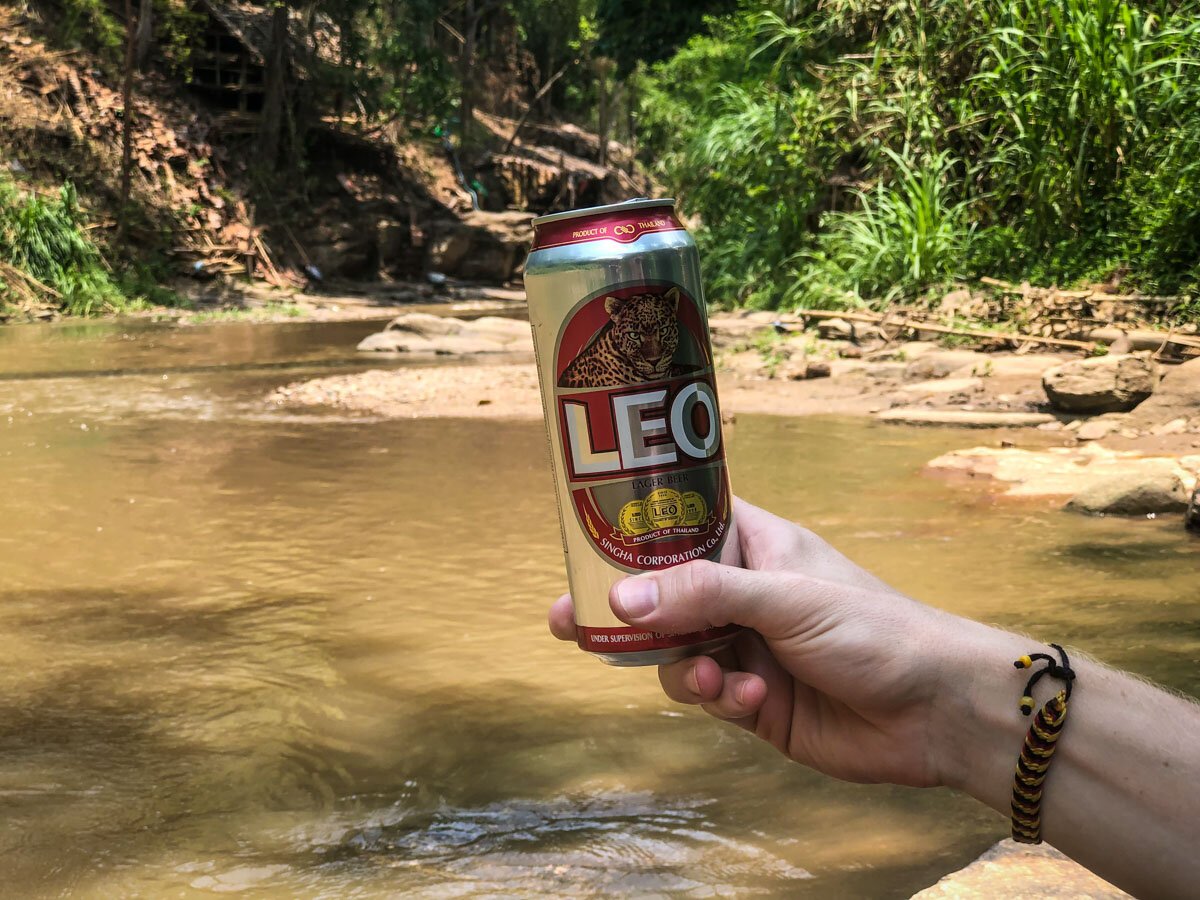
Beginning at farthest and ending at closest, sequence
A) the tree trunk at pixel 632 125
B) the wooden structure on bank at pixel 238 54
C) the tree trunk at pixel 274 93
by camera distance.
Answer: the tree trunk at pixel 632 125, the wooden structure on bank at pixel 238 54, the tree trunk at pixel 274 93

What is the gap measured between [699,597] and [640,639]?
92 millimetres

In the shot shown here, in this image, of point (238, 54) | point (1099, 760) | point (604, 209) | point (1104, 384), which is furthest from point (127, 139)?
point (1099, 760)

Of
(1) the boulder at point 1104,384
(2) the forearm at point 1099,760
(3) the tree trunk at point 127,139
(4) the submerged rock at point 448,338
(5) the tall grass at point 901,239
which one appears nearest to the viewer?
(2) the forearm at point 1099,760

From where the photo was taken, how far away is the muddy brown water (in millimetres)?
1935

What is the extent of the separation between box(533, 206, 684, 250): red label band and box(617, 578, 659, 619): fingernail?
351 millimetres

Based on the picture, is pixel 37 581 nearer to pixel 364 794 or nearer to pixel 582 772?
pixel 364 794

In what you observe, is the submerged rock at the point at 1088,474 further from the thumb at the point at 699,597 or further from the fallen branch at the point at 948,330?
the thumb at the point at 699,597

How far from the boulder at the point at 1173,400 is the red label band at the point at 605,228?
459 cm

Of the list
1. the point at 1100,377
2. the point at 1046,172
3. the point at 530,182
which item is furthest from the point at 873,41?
the point at 530,182

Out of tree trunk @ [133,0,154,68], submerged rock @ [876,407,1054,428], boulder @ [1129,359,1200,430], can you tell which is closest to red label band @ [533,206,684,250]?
boulder @ [1129,359,1200,430]

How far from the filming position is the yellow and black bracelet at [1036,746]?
1.16 meters

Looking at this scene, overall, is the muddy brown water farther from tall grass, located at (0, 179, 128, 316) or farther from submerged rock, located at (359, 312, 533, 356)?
tall grass, located at (0, 179, 128, 316)

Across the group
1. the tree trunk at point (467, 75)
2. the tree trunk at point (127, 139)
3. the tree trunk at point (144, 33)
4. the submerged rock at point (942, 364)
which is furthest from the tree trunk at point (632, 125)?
the submerged rock at point (942, 364)

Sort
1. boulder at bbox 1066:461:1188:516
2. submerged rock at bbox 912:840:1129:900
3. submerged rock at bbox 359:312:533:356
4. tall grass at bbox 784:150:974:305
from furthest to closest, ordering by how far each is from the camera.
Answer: submerged rock at bbox 359:312:533:356, tall grass at bbox 784:150:974:305, boulder at bbox 1066:461:1188:516, submerged rock at bbox 912:840:1129:900
